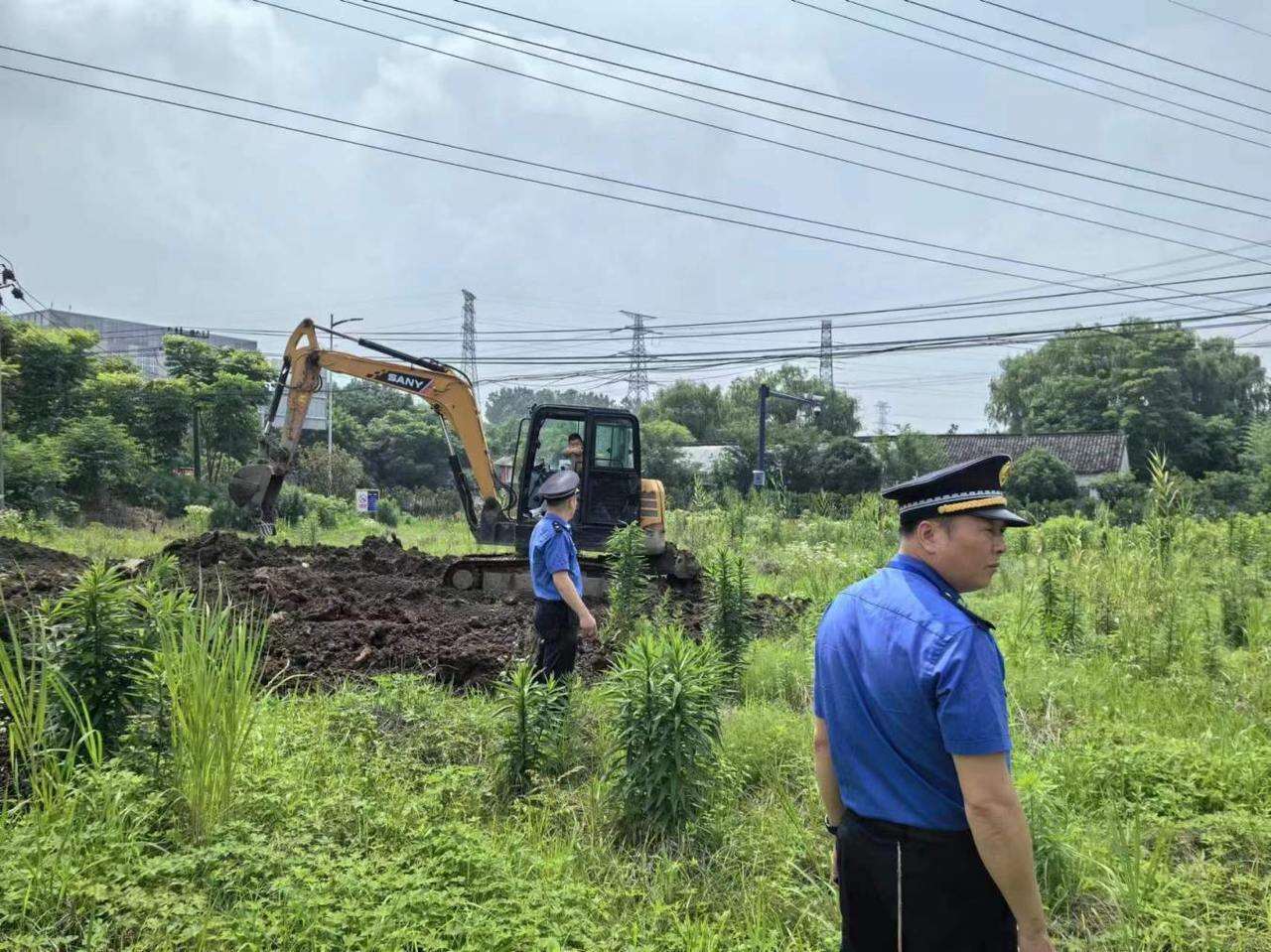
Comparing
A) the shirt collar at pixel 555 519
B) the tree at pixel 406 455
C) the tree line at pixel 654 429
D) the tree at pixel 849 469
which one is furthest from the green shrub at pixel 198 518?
the tree at pixel 849 469

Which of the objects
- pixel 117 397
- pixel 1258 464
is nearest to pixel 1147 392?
pixel 1258 464

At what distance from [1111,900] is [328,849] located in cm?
340

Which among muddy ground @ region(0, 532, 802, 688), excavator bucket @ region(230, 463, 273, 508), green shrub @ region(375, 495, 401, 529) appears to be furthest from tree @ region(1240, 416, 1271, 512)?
excavator bucket @ region(230, 463, 273, 508)

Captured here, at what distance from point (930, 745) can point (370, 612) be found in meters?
8.05

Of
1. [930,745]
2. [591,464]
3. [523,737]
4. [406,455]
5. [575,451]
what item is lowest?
[523,737]

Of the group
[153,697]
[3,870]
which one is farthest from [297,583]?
[3,870]

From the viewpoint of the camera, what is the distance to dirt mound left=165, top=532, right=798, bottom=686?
25.3ft

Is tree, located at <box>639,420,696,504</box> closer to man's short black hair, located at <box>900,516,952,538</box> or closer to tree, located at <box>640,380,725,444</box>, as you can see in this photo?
tree, located at <box>640,380,725,444</box>

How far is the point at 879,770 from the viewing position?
2445 millimetres

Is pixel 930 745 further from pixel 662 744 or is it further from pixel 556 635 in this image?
pixel 556 635

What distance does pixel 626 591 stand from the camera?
8.36 m

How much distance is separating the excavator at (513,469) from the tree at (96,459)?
14.1 metres

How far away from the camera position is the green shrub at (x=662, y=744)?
14.5 feet

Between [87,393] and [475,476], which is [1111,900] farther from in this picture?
[87,393]
